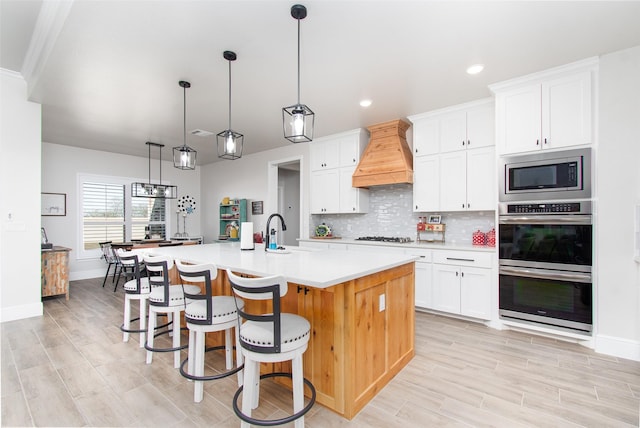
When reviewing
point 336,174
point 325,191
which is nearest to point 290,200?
point 325,191

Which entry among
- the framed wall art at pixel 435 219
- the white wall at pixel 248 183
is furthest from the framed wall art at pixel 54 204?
the framed wall art at pixel 435 219

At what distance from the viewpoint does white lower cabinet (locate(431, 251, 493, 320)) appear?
11.4 ft

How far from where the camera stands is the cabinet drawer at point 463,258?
3.45m

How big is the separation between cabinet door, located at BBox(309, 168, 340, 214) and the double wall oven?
2551mm

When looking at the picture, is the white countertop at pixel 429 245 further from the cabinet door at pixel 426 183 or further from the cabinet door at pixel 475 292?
the cabinet door at pixel 426 183

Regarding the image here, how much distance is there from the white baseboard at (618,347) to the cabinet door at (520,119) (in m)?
1.88

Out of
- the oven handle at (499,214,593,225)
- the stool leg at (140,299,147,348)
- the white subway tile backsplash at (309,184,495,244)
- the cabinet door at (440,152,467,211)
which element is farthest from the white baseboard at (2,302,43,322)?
the oven handle at (499,214,593,225)

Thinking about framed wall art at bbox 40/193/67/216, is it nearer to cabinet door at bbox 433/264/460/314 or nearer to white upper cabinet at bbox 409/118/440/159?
white upper cabinet at bbox 409/118/440/159

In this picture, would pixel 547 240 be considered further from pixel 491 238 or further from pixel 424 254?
pixel 424 254

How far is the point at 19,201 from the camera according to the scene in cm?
378

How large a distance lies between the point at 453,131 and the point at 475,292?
6.70 ft

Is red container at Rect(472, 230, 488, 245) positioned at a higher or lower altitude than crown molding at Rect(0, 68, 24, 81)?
lower

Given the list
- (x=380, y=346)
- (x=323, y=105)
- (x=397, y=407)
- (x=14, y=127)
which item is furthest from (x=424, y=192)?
(x=14, y=127)

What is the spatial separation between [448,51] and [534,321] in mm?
2795
